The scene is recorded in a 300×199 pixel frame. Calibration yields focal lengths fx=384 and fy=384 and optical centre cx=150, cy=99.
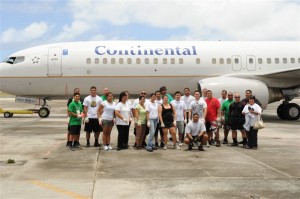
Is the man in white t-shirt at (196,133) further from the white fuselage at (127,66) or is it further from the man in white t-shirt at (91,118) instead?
the white fuselage at (127,66)

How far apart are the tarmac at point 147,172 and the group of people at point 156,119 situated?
0.32 metres

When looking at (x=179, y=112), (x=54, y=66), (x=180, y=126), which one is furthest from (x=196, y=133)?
(x=54, y=66)

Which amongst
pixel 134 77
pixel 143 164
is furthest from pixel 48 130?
pixel 143 164

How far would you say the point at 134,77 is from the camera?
18594 mm

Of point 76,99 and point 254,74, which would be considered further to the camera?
point 254,74

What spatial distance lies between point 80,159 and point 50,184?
2296mm

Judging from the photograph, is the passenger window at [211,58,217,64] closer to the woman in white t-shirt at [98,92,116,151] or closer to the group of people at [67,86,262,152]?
the group of people at [67,86,262,152]

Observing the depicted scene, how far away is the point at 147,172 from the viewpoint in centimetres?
747

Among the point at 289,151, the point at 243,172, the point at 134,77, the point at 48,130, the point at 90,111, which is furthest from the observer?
the point at 134,77

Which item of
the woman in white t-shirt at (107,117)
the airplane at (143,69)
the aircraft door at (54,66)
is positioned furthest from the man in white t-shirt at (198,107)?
the aircraft door at (54,66)

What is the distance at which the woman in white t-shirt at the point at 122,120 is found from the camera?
1026cm

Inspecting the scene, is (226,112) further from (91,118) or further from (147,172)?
(147,172)

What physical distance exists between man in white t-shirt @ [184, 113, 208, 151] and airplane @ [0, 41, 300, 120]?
747 cm

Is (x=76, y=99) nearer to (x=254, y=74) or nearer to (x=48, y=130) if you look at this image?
(x=48, y=130)
